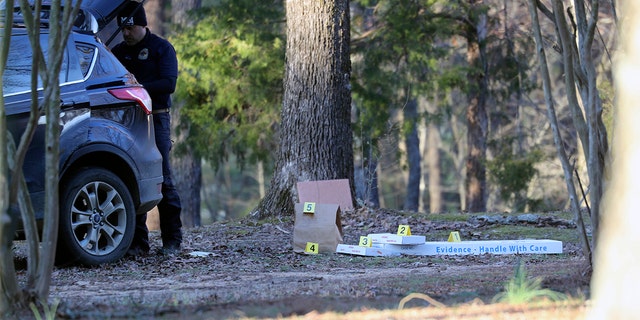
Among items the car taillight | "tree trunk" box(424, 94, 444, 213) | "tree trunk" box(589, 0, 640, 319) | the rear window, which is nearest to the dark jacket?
the car taillight

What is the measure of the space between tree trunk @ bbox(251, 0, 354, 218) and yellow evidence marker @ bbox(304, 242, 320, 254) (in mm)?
3415

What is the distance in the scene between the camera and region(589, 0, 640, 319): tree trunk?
3.51 meters

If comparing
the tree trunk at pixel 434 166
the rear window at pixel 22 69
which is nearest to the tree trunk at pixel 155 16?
the rear window at pixel 22 69

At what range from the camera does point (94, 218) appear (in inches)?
310

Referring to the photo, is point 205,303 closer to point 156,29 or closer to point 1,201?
point 1,201

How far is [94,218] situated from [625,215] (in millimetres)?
5178

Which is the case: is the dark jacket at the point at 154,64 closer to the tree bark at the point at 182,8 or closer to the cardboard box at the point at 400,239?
the cardboard box at the point at 400,239

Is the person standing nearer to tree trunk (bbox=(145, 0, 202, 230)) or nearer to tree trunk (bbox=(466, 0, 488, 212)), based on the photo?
tree trunk (bbox=(145, 0, 202, 230))

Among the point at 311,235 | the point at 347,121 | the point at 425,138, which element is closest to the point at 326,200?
the point at 347,121

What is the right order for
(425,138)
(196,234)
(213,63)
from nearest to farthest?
(196,234) < (213,63) < (425,138)

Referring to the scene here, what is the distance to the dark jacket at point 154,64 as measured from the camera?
8.78m

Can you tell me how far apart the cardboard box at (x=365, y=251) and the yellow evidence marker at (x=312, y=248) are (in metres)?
0.21

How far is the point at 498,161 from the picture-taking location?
71.4 feet

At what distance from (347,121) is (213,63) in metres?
5.91
